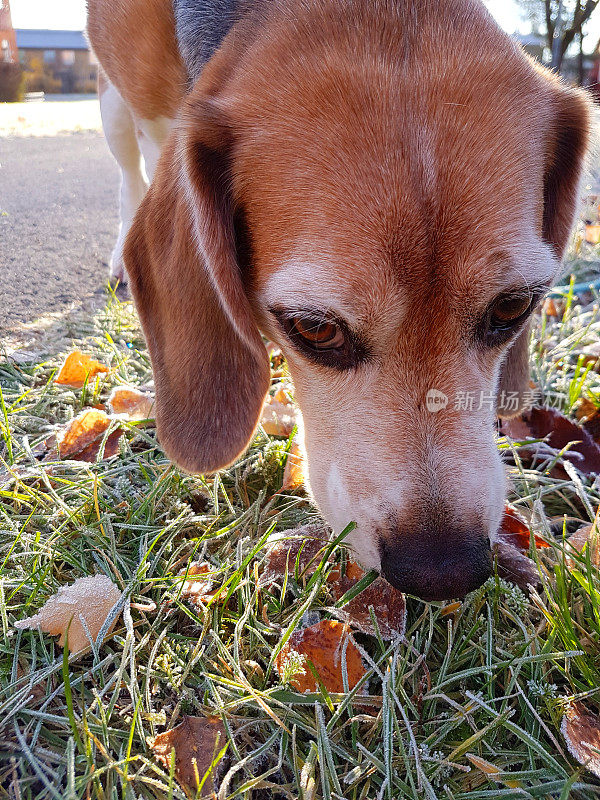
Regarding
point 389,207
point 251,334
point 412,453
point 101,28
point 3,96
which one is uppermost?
point 101,28

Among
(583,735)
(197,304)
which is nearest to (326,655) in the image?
(583,735)

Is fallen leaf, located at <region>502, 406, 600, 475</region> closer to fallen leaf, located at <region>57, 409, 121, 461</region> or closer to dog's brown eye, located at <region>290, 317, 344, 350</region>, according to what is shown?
dog's brown eye, located at <region>290, 317, 344, 350</region>

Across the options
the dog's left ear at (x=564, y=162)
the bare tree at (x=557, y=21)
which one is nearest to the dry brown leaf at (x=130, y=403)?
the dog's left ear at (x=564, y=162)

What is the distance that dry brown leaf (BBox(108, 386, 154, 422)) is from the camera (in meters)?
2.71

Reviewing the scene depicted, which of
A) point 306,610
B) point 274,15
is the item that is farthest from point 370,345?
point 274,15

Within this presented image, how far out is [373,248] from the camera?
1578 mm

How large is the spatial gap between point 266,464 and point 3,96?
1134 cm

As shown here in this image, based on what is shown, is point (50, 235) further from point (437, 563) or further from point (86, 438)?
point (437, 563)

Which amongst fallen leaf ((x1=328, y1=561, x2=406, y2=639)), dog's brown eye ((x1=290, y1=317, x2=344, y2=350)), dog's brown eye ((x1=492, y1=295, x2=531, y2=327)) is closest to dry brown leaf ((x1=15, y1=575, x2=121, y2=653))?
fallen leaf ((x1=328, y1=561, x2=406, y2=639))

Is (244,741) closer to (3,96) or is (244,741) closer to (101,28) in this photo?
(101,28)

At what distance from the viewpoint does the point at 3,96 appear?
435 inches

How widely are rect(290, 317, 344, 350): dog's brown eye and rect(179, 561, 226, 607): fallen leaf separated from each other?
2.39 feet

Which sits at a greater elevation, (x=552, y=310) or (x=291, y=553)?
(x=291, y=553)

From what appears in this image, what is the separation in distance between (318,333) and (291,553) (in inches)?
26.8
